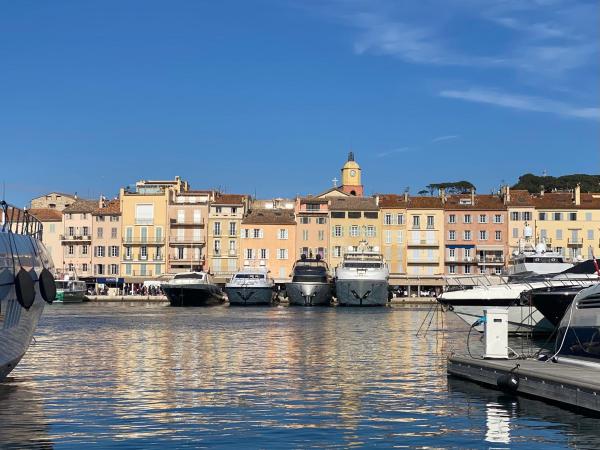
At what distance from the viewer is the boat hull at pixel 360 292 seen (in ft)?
337

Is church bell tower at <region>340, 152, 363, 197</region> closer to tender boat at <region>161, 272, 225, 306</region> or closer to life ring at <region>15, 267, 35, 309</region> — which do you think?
tender boat at <region>161, 272, 225, 306</region>

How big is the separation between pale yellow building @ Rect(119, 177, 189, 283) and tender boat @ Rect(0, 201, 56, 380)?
355ft

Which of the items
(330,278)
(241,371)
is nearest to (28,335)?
(241,371)

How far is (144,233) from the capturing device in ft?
447

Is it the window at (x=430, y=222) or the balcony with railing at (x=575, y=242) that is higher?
the window at (x=430, y=222)

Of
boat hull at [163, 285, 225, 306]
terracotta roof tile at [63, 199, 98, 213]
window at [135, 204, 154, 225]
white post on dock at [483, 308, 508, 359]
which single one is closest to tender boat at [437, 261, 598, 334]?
white post on dock at [483, 308, 508, 359]

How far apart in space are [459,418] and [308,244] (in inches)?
4490

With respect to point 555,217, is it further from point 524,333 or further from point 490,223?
point 524,333

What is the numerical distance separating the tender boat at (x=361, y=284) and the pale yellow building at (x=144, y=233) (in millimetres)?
37791

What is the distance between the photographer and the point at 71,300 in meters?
118

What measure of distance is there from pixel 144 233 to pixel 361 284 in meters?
43.0

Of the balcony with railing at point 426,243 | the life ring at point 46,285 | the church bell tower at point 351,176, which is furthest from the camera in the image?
the church bell tower at point 351,176

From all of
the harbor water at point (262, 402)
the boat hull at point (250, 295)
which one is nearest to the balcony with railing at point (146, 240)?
the boat hull at point (250, 295)

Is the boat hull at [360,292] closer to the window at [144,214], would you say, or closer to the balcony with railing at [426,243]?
the balcony with railing at [426,243]
